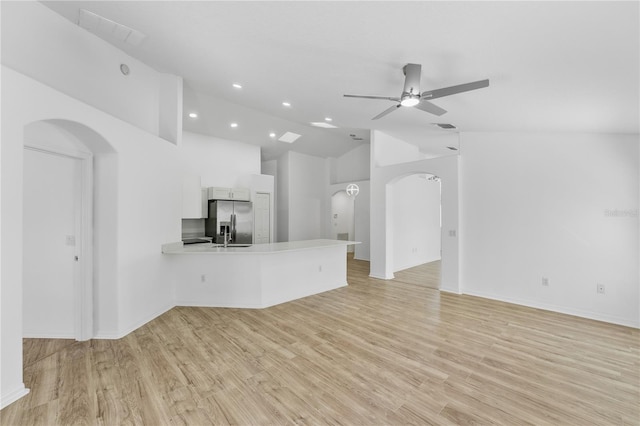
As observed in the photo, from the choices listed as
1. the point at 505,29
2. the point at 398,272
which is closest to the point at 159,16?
the point at 505,29

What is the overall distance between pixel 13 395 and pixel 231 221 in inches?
185

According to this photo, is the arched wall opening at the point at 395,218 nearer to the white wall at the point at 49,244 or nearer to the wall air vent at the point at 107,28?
the wall air vent at the point at 107,28

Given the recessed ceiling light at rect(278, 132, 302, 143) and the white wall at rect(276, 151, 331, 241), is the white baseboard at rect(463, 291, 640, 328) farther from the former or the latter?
the recessed ceiling light at rect(278, 132, 302, 143)

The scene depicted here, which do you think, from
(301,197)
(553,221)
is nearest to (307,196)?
(301,197)

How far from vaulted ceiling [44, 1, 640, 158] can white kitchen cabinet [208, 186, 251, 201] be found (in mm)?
2686

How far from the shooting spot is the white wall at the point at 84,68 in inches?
94.3

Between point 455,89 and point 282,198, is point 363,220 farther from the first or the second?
point 455,89

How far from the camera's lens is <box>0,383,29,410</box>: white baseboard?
6.53 feet

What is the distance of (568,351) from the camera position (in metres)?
2.90

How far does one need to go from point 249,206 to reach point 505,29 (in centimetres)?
629

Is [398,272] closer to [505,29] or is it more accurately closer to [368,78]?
[368,78]

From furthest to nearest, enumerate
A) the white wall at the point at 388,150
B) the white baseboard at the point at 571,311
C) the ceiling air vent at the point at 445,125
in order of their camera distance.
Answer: the white wall at the point at 388,150, the ceiling air vent at the point at 445,125, the white baseboard at the point at 571,311

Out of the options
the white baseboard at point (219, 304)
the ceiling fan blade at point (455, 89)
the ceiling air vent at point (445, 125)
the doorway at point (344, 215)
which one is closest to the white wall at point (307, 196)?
the doorway at point (344, 215)

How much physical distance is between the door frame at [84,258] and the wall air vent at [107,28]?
1337mm
